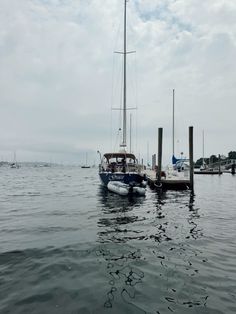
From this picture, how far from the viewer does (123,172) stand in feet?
83.8

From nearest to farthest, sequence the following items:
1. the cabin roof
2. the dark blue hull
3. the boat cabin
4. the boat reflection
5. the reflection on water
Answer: the reflection on water → the boat reflection → the dark blue hull → the boat cabin → the cabin roof

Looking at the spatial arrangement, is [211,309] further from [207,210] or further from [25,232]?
[207,210]

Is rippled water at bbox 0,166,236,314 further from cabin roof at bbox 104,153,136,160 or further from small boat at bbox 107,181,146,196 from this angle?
cabin roof at bbox 104,153,136,160

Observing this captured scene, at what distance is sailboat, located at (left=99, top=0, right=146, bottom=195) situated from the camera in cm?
2330

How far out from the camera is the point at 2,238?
34.0ft

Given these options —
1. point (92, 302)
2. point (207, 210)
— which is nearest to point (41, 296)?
point (92, 302)

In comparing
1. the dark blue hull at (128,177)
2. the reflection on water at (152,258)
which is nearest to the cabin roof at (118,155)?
the dark blue hull at (128,177)

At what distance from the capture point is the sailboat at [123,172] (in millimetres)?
23300

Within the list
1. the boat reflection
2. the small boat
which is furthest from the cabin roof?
the boat reflection

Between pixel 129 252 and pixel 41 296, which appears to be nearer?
pixel 41 296

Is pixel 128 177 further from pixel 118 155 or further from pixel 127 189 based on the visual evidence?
pixel 118 155

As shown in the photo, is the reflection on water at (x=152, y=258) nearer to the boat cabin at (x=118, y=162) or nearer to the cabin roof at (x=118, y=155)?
the boat cabin at (x=118, y=162)

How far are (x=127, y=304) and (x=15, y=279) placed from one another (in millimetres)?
2667

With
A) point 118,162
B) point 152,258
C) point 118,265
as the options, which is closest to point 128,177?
point 118,162
